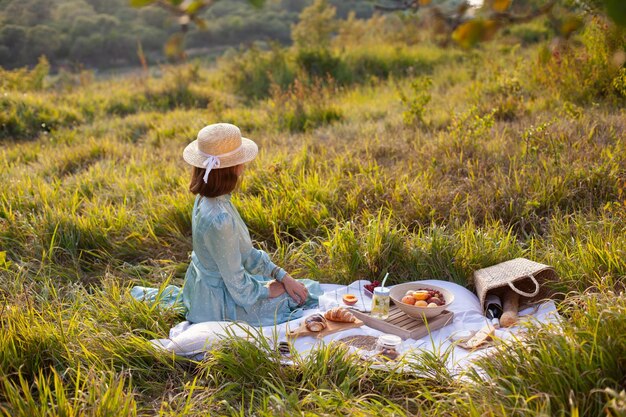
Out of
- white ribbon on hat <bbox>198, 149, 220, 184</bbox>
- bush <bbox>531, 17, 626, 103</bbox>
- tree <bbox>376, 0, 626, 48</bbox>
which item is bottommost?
bush <bbox>531, 17, 626, 103</bbox>

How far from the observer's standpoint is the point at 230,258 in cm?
369

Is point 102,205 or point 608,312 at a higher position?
point 608,312

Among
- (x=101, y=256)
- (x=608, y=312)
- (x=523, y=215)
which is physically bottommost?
(x=101, y=256)

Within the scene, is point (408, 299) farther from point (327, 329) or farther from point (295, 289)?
point (295, 289)

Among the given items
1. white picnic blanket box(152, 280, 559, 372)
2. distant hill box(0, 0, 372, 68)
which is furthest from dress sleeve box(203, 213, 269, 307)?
distant hill box(0, 0, 372, 68)

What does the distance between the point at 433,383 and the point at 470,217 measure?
5.89 ft

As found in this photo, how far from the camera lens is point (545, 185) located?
498 centimetres

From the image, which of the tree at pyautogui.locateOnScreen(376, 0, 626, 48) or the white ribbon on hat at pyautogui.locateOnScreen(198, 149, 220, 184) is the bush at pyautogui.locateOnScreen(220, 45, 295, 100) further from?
the tree at pyautogui.locateOnScreen(376, 0, 626, 48)

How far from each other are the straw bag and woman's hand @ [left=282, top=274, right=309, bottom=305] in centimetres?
116

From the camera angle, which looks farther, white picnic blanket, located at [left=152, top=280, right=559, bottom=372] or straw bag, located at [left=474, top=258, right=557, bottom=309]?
straw bag, located at [left=474, top=258, right=557, bottom=309]

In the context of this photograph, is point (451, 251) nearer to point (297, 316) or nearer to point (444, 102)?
point (297, 316)

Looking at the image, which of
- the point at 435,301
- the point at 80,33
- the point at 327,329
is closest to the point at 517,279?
the point at 435,301

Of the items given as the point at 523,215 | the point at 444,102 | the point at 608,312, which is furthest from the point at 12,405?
the point at 444,102

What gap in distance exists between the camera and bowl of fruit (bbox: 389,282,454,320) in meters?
3.59
